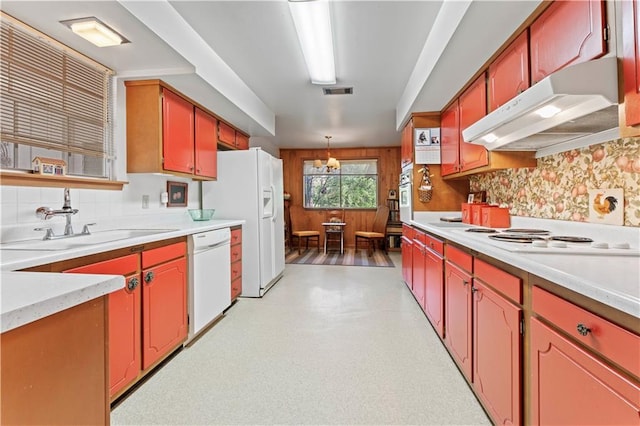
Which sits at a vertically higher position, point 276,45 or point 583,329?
point 276,45

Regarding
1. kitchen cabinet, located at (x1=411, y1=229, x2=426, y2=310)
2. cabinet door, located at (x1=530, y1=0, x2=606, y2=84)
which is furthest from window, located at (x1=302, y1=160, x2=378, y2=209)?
cabinet door, located at (x1=530, y1=0, x2=606, y2=84)

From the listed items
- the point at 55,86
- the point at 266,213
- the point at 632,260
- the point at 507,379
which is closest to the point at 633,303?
the point at 632,260

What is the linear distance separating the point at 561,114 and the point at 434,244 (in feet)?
4.37

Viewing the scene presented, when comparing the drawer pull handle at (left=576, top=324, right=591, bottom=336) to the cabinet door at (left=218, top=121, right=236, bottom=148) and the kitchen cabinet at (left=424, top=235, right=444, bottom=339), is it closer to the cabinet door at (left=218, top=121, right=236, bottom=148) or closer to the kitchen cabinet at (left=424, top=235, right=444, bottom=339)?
the kitchen cabinet at (left=424, top=235, right=444, bottom=339)

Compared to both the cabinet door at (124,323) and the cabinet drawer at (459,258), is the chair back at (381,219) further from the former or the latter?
the cabinet door at (124,323)

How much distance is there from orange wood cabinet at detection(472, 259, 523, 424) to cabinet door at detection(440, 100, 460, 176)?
179 cm

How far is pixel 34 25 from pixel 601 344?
297cm

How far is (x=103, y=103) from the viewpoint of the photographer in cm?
236

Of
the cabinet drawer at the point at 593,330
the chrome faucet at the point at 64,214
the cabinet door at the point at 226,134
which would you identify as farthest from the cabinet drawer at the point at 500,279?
the cabinet door at the point at 226,134

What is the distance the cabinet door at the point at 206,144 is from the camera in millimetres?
3219

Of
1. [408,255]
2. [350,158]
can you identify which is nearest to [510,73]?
[408,255]

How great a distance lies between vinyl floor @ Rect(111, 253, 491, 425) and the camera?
1.59 m

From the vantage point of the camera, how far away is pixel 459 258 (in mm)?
1916

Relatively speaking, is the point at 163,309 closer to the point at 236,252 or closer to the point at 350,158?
the point at 236,252
